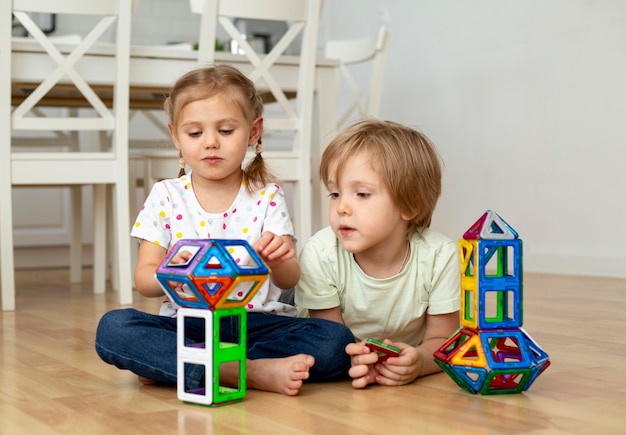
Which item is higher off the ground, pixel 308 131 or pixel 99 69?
pixel 99 69

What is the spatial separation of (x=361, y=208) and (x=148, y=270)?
0.36 metres

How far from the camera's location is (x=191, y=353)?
1.19 meters

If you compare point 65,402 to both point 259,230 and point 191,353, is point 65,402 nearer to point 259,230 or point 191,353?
point 191,353

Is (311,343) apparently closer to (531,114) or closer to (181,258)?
(181,258)

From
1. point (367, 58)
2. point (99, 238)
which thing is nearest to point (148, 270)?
point (99, 238)

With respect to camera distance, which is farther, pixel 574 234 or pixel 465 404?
pixel 574 234

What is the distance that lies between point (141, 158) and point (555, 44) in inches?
70.4

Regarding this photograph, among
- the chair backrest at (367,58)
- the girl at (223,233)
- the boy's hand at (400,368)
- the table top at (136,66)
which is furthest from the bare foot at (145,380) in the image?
the chair backrest at (367,58)

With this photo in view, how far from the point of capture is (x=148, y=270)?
1403mm

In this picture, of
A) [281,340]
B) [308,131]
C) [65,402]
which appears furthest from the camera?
[308,131]

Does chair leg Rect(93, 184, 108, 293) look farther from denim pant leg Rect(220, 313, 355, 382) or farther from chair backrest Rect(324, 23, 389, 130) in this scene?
denim pant leg Rect(220, 313, 355, 382)

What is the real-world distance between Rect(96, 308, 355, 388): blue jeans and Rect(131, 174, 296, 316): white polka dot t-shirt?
0.23 ft

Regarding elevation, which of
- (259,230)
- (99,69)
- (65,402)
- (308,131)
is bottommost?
(65,402)

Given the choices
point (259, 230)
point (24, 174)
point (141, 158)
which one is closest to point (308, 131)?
point (141, 158)
